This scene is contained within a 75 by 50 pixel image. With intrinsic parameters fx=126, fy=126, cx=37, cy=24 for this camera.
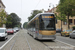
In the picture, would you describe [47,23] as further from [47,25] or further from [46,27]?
[46,27]

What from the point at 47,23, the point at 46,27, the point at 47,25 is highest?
the point at 47,23

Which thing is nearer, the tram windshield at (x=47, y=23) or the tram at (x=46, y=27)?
the tram at (x=46, y=27)

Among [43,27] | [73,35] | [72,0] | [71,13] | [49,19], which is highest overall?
[72,0]

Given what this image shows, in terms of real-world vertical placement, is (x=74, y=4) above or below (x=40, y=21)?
above

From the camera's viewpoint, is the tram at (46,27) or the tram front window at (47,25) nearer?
the tram at (46,27)

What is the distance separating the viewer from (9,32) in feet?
102

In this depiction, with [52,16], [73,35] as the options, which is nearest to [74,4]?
[73,35]

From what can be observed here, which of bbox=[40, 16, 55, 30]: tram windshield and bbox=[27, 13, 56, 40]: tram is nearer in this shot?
bbox=[27, 13, 56, 40]: tram

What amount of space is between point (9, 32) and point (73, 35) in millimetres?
17279

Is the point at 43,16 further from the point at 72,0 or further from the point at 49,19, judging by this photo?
the point at 72,0

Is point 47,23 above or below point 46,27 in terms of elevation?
above

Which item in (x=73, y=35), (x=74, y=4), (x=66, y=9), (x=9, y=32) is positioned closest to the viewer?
(x=73, y=35)

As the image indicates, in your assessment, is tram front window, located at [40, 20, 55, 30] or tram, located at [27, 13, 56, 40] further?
tram front window, located at [40, 20, 55, 30]

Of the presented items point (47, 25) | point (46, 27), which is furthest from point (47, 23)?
point (46, 27)
